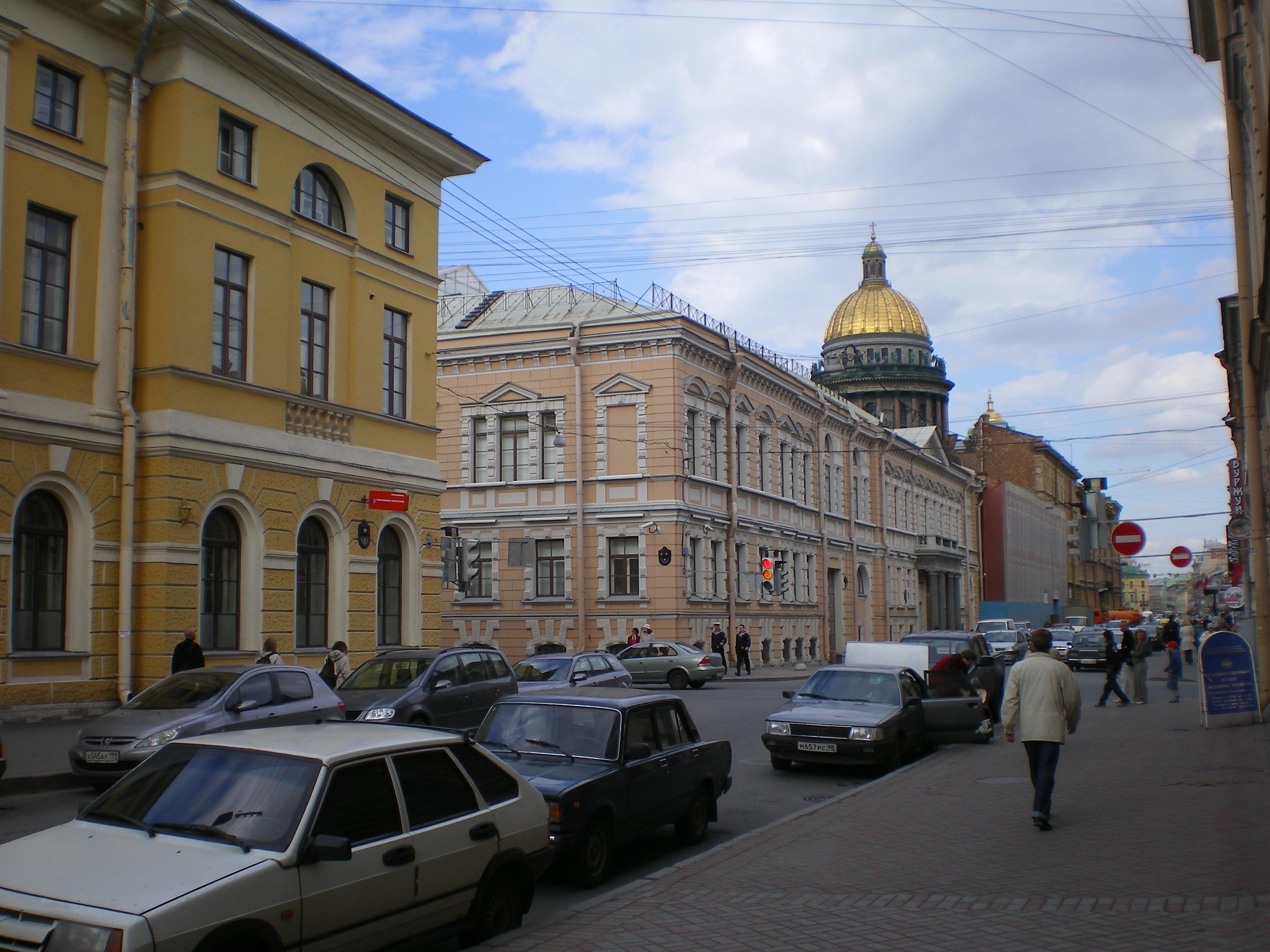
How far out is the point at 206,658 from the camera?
67.4 feet

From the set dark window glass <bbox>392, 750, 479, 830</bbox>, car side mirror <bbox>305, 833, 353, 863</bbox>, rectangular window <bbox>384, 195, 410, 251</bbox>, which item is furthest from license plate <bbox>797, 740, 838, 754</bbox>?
rectangular window <bbox>384, 195, 410, 251</bbox>

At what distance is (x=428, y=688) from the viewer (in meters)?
16.6

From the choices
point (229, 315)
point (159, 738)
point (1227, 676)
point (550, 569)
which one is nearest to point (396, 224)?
point (229, 315)

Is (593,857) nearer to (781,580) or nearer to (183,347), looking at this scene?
(183,347)

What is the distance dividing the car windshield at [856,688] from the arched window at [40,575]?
11.5 m

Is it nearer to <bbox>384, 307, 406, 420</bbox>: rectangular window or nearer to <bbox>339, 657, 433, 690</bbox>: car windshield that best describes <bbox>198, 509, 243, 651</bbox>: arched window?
<bbox>339, 657, 433, 690</bbox>: car windshield

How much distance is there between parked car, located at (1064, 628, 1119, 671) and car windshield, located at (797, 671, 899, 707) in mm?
29172

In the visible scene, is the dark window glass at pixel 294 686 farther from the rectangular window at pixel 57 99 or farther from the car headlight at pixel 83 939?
the rectangular window at pixel 57 99

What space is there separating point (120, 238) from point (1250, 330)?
59.0 ft

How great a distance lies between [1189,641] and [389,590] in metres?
29.8

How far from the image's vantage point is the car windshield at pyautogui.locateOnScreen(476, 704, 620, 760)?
9.84m

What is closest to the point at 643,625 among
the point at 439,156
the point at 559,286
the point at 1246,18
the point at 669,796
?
the point at 559,286

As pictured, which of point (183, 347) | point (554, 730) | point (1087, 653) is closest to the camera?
point (554, 730)

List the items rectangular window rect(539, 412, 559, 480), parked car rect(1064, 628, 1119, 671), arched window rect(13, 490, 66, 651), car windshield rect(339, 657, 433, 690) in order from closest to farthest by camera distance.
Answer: car windshield rect(339, 657, 433, 690)
arched window rect(13, 490, 66, 651)
rectangular window rect(539, 412, 559, 480)
parked car rect(1064, 628, 1119, 671)
